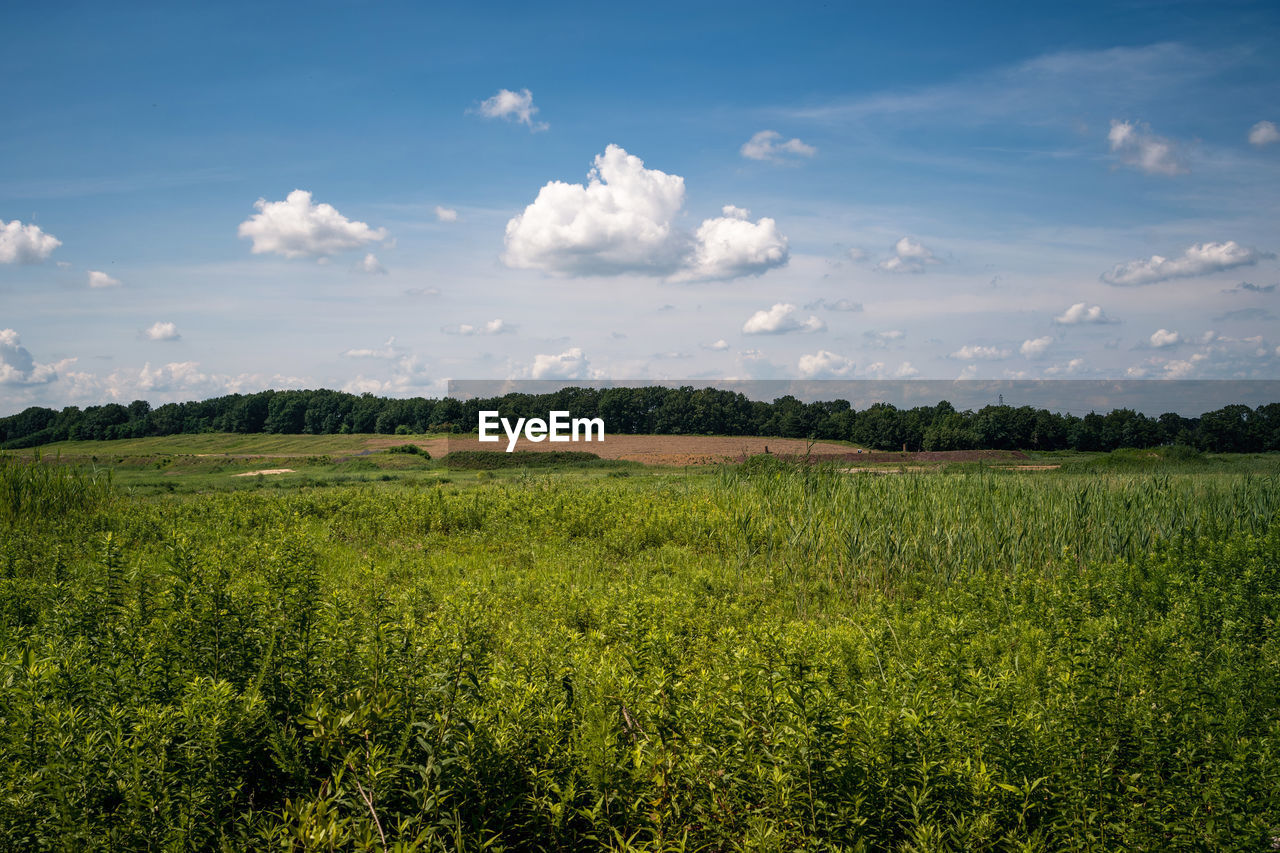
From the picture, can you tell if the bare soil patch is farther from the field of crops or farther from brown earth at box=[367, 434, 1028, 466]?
the field of crops

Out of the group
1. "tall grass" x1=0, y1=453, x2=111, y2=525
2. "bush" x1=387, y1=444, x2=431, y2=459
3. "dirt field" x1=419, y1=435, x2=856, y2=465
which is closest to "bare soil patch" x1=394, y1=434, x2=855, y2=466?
"dirt field" x1=419, y1=435, x2=856, y2=465

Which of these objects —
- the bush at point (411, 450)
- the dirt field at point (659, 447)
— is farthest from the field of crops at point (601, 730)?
the bush at point (411, 450)

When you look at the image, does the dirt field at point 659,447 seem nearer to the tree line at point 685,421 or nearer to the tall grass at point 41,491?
the tree line at point 685,421

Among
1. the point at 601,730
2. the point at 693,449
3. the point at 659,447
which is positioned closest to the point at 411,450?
the point at 659,447

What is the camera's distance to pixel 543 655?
4.32m

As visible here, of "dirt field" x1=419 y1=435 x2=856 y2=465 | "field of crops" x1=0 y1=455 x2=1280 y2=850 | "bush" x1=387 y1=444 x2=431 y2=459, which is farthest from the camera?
"bush" x1=387 y1=444 x2=431 y2=459

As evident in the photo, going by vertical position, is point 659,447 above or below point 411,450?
above

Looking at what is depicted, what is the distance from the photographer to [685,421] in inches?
2165

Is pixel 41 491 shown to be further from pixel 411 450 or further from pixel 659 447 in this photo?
pixel 411 450

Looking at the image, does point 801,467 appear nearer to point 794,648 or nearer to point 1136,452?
point 794,648

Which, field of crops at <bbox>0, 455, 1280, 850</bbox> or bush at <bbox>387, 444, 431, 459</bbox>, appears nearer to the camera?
field of crops at <bbox>0, 455, 1280, 850</bbox>

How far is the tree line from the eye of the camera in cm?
4106

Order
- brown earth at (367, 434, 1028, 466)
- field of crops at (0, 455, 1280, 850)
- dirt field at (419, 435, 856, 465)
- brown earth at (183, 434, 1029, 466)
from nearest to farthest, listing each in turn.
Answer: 1. field of crops at (0, 455, 1280, 850)
2. brown earth at (183, 434, 1029, 466)
3. brown earth at (367, 434, 1028, 466)
4. dirt field at (419, 435, 856, 465)

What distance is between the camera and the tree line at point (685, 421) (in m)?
41.1
